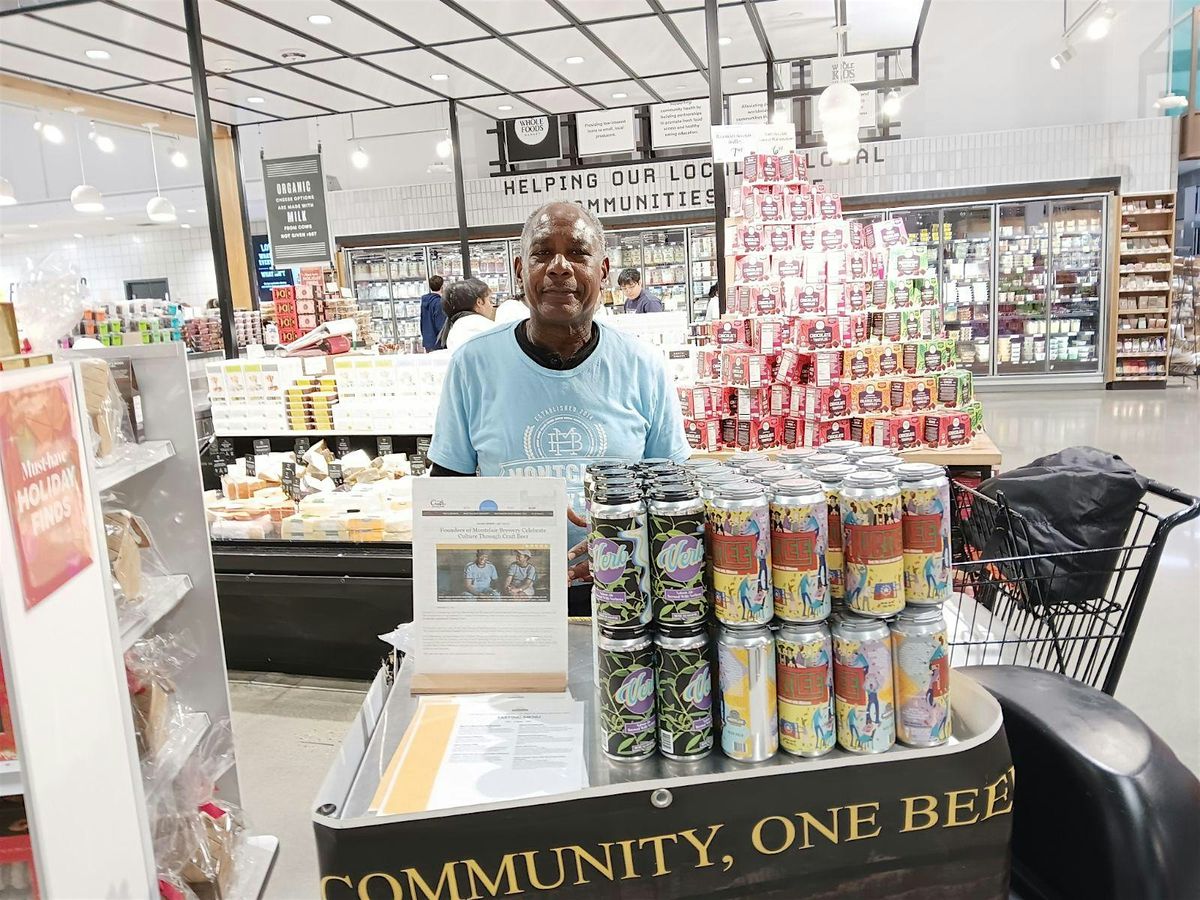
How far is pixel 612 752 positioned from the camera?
1172 millimetres

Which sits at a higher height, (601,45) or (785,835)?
(601,45)

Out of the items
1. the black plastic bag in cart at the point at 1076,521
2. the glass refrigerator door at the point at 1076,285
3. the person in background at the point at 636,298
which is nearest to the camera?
the black plastic bag in cart at the point at 1076,521

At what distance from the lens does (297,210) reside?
6395 millimetres

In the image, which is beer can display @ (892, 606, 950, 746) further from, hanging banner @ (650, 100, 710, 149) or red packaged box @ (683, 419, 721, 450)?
hanging banner @ (650, 100, 710, 149)

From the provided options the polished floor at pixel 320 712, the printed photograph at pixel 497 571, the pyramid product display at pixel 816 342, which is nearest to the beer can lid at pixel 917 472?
the printed photograph at pixel 497 571

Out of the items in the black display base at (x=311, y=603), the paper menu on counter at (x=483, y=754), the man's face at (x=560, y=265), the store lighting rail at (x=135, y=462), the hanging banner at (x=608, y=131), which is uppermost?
the hanging banner at (x=608, y=131)

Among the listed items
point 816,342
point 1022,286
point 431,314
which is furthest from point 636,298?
point 1022,286

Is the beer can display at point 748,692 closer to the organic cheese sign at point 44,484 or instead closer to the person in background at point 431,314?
the organic cheese sign at point 44,484

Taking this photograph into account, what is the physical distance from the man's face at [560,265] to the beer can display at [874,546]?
0.89 m

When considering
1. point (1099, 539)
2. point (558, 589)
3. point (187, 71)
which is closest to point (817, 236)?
point (1099, 539)

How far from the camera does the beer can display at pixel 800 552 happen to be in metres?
1.11

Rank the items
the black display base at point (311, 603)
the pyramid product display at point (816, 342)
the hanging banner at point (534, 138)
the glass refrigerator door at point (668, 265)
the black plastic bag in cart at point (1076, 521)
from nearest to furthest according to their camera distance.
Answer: the black plastic bag in cart at point (1076, 521)
the black display base at point (311, 603)
the pyramid product display at point (816, 342)
the hanging banner at point (534, 138)
the glass refrigerator door at point (668, 265)

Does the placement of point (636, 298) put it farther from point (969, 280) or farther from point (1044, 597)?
point (1044, 597)

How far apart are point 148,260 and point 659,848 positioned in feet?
63.9
